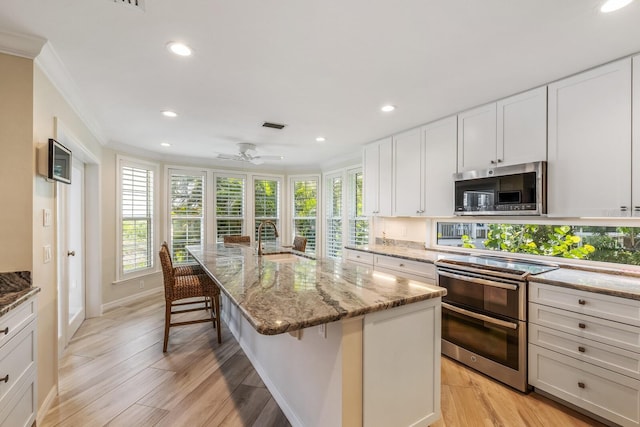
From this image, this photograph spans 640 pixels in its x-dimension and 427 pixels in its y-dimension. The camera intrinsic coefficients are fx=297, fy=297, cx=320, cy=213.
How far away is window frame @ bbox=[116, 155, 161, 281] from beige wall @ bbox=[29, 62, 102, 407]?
2.31 metres

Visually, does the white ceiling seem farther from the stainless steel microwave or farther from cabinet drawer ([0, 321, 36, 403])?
cabinet drawer ([0, 321, 36, 403])

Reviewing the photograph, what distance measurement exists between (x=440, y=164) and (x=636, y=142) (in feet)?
4.97

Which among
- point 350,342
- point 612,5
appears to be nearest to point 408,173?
point 612,5

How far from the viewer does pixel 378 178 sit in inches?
163

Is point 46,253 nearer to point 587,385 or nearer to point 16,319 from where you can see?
point 16,319

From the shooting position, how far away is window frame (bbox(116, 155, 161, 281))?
176 inches

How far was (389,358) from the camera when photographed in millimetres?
1566

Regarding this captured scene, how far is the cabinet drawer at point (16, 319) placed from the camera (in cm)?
149

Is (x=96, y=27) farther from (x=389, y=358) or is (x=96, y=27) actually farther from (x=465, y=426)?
(x=465, y=426)

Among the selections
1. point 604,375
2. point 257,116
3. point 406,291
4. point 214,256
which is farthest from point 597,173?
point 214,256

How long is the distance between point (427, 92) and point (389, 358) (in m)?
2.16

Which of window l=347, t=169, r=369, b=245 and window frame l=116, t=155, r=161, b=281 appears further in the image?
window l=347, t=169, r=369, b=245

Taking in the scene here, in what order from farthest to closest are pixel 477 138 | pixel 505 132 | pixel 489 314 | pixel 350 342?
pixel 477 138
pixel 505 132
pixel 489 314
pixel 350 342

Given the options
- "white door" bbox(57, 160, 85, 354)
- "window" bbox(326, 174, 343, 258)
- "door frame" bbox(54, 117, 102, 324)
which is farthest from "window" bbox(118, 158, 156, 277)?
"window" bbox(326, 174, 343, 258)
